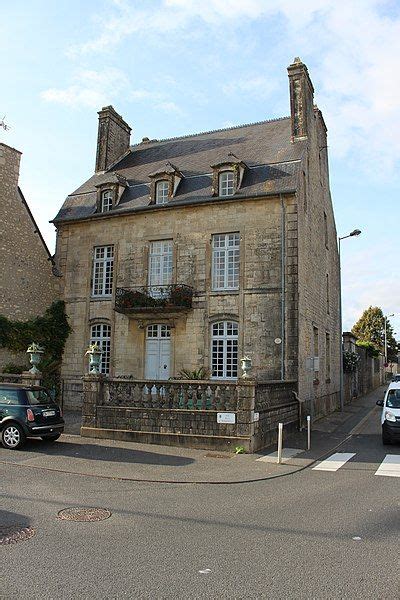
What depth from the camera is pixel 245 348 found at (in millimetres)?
18797

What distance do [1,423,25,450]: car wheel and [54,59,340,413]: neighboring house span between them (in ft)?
28.2

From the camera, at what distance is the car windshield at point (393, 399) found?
14.5 metres

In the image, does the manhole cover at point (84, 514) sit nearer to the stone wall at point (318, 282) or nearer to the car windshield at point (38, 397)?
the car windshield at point (38, 397)

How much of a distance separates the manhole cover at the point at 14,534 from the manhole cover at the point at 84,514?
0.61 m

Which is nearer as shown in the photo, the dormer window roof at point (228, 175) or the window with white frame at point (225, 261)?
the window with white frame at point (225, 261)

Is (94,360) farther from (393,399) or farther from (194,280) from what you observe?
(393,399)

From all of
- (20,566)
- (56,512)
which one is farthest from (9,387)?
(20,566)

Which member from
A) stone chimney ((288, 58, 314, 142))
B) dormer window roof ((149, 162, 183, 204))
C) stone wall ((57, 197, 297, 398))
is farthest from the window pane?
stone chimney ((288, 58, 314, 142))

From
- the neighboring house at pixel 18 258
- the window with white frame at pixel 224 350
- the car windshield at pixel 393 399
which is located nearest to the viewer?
the car windshield at pixel 393 399

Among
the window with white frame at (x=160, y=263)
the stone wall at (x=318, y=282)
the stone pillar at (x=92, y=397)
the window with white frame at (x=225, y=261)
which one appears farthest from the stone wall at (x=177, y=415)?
the window with white frame at (x=160, y=263)

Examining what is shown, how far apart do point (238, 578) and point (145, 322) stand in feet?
53.7

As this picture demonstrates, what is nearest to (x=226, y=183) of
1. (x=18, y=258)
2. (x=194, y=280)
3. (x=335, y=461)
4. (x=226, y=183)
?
(x=226, y=183)

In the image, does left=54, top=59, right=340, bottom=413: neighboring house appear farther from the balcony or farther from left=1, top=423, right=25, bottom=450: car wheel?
left=1, top=423, right=25, bottom=450: car wheel

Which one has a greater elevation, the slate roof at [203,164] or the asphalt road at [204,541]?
the slate roof at [203,164]
